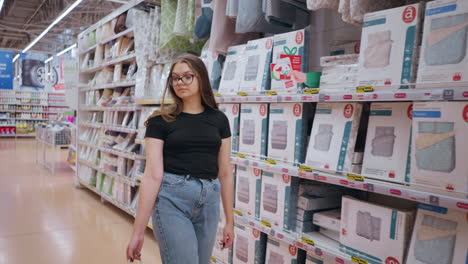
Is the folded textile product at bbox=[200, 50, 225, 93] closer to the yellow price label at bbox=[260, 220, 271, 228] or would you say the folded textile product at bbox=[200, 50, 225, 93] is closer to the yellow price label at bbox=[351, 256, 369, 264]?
the yellow price label at bbox=[260, 220, 271, 228]

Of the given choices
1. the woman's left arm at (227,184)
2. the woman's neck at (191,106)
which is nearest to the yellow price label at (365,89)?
the woman's left arm at (227,184)

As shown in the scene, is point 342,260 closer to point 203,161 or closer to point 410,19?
point 203,161

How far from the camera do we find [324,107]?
7.62ft

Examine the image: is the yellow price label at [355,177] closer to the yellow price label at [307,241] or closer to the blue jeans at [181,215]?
the yellow price label at [307,241]

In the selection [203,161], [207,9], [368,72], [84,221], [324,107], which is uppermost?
[207,9]

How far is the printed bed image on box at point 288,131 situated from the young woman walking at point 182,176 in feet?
2.29

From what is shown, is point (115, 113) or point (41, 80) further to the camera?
point (41, 80)

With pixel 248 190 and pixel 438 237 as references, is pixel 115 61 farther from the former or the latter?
pixel 438 237

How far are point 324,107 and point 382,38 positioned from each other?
1.79 ft

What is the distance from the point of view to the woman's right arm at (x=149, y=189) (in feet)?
5.96

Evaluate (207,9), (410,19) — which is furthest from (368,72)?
(207,9)

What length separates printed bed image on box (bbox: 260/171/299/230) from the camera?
8.29ft

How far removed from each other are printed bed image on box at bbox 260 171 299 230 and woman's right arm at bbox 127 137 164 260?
102 cm

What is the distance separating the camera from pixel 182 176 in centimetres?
184
